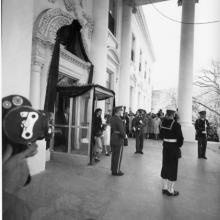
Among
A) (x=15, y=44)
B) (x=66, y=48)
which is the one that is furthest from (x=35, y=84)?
(x=15, y=44)

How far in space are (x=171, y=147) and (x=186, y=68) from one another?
1003 centimetres

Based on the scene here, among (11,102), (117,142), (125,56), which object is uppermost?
(125,56)

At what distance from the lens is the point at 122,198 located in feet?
11.0

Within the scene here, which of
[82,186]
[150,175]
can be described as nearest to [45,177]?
[82,186]

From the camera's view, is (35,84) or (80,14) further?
(80,14)

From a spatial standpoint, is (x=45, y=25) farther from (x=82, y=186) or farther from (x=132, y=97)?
(x=132, y=97)

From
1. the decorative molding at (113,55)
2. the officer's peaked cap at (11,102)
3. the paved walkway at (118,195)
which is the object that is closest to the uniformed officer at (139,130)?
the paved walkway at (118,195)

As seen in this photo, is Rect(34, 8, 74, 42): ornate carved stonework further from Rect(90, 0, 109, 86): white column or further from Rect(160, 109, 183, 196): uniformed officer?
Rect(160, 109, 183, 196): uniformed officer

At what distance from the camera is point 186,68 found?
481 inches

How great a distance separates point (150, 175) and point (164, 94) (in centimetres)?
3126

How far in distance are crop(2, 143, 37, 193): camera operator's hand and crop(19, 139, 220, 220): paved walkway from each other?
5.64 feet

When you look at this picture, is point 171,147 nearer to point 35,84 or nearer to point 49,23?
point 35,84

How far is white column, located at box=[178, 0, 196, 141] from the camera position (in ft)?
38.7

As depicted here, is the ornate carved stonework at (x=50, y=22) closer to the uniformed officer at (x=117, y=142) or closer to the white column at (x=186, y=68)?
the uniformed officer at (x=117, y=142)
